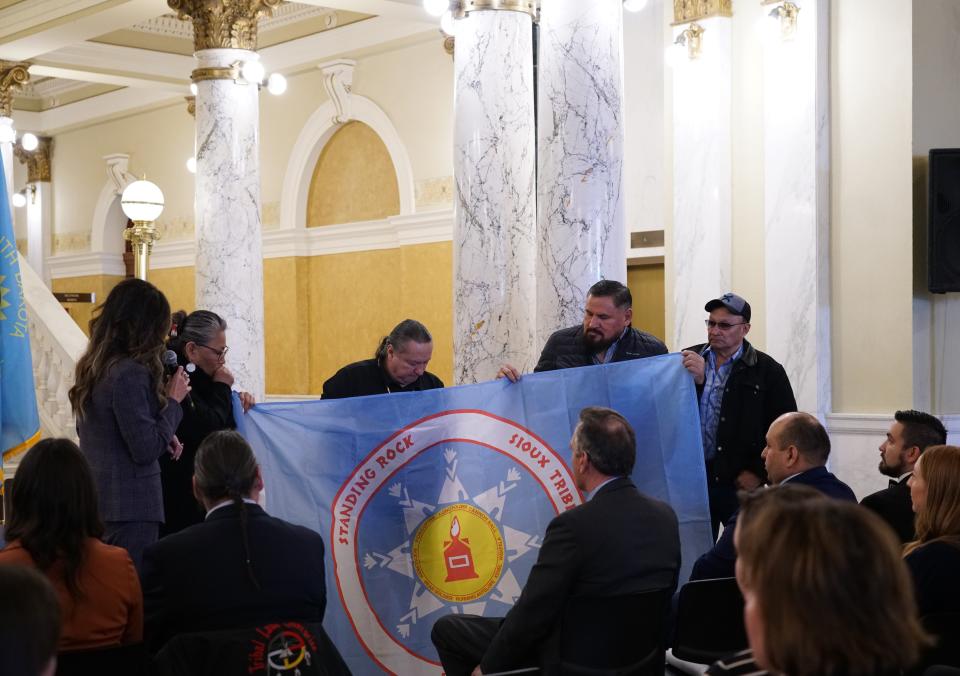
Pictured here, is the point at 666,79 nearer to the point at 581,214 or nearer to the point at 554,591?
the point at 581,214

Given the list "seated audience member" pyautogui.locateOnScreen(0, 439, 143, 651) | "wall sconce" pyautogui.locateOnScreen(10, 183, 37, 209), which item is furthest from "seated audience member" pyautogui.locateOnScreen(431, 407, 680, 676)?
"wall sconce" pyautogui.locateOnScreen(10, 183, 37, 209)

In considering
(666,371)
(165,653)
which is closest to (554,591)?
(165,653)

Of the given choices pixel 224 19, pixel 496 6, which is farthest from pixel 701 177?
pixel 224 19

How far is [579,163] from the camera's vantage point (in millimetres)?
6445

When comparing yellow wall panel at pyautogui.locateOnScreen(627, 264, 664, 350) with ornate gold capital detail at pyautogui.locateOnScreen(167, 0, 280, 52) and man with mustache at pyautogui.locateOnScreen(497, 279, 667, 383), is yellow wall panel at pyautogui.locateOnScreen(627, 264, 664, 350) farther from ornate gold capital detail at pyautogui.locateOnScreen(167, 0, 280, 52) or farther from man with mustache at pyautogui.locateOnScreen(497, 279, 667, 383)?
man with mustache at pyautogui.locateOnScreen(497, 279, 667, 383)

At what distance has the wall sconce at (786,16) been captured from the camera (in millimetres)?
9031

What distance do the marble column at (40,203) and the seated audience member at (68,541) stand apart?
58.7 ft

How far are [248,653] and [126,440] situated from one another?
1.33 meters

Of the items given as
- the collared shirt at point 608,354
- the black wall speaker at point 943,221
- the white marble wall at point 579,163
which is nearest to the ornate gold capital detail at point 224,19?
the white marble wall at point 579,163

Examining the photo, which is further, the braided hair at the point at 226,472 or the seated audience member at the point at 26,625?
the braided hair at the point at 226,472

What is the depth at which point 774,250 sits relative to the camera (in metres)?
9.23

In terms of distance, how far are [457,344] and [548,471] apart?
2.23 m

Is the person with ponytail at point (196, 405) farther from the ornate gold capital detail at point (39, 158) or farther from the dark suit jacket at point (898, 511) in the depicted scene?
the ornate gold capital detail at point (39, 158)

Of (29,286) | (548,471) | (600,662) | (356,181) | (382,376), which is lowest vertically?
(600,662)
